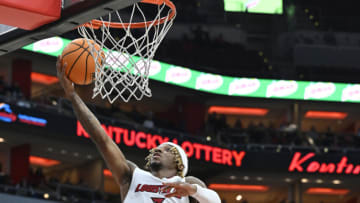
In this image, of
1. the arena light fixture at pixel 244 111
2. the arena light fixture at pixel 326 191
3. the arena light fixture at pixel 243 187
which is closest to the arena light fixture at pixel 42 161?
the arena light fixture at pixel 243 187

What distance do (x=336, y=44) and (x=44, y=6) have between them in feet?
82.6

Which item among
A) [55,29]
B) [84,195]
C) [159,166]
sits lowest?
[84,195]

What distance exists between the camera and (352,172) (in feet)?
82.8

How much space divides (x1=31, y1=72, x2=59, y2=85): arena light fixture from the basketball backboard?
19.5 meters

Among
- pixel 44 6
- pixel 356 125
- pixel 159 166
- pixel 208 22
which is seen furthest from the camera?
pixel 356 125

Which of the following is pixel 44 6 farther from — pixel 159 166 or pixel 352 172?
pixel 352 172

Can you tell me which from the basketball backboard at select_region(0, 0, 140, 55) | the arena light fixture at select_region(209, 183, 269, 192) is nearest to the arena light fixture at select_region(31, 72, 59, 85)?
the arena light fixture at select_region(209, 183, 269, 192)

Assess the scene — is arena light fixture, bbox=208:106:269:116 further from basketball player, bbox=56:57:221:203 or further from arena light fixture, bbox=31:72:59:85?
basketball player, bbox=56:57:221:203

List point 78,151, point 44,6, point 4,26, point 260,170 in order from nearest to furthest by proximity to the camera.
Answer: point 44,6 < point 4,26 < point 78,151 < point 260,170

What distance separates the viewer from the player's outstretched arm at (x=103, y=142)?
467 cm

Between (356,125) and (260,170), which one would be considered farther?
(356,125)

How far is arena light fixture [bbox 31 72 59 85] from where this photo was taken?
24.9 meters

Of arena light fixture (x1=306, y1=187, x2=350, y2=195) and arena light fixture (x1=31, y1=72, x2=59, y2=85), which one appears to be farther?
arena light fixture (x1=306, y1=187, x2=350, y2=195)

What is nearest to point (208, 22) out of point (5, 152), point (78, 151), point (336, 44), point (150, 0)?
point (336, 44)
